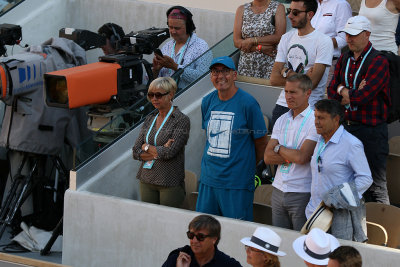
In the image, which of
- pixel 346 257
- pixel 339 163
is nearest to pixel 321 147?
pixel 339 163

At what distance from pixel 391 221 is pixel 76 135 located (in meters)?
3.62

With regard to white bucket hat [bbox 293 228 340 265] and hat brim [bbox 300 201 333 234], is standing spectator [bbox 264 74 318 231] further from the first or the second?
white bucket hat [bbox 293 228 340 265]

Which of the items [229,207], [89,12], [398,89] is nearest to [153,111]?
[229,207]

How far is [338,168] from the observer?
255 inches

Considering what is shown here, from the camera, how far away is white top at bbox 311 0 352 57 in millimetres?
8445

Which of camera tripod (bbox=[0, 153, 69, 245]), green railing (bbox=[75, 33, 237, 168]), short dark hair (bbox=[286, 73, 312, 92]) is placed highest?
short dark hair (bbox=[286, 73, 312, 92])

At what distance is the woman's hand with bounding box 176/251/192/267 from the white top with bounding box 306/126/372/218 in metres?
1.18

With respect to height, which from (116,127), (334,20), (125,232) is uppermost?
(334,20)

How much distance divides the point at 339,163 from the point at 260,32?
2.46 meters

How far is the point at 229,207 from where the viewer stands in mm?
7129

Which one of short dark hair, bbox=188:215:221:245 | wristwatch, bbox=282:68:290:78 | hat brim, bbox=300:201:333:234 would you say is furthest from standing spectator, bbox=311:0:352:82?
short dark hair, bbox=188:215:221:245

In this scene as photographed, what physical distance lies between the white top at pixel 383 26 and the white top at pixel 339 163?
5.83 feet

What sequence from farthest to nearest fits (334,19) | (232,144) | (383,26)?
(334,19)
(383,26)
(232,144)

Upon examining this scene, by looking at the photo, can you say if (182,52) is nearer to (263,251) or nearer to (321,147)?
(321,147)
